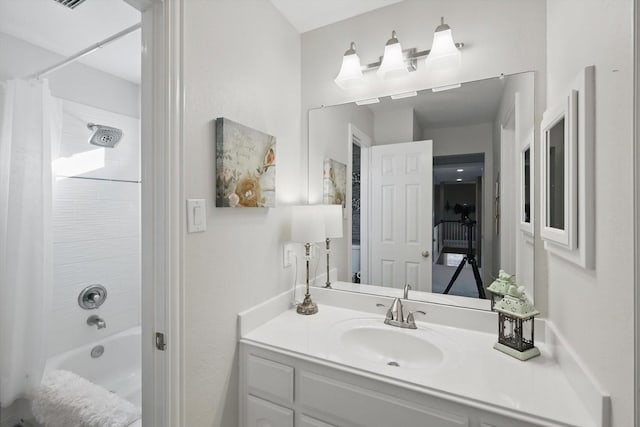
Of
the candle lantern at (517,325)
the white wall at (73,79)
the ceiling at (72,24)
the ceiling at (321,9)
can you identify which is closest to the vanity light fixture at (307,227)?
the candle lantern at (517,325)

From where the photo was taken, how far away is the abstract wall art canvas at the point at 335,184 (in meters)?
1.71

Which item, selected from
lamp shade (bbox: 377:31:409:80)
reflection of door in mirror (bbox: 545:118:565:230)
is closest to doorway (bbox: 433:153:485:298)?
reflection of door in mirror (bbox: 545:118:565:230)

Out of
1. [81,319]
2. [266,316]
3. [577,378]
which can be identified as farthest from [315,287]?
[81,319]

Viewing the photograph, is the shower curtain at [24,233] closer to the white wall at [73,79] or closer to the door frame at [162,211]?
the white wall at [73,79]

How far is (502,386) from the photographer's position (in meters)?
0.91

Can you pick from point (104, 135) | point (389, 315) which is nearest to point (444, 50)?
point (389, 315)

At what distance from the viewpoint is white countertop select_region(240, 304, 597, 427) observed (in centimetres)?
82

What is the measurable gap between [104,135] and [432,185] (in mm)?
2242

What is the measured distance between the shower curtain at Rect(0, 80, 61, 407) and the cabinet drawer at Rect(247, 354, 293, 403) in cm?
129

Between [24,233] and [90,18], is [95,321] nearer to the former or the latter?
[24,233]

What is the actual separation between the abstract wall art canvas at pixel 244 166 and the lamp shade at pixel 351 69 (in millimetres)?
536

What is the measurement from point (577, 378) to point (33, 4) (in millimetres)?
2694

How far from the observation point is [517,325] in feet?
3.67

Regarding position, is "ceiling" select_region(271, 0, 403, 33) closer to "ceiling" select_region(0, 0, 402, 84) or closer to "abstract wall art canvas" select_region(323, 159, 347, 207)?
"ceiling" select_region(0, 0, 402, 84)
